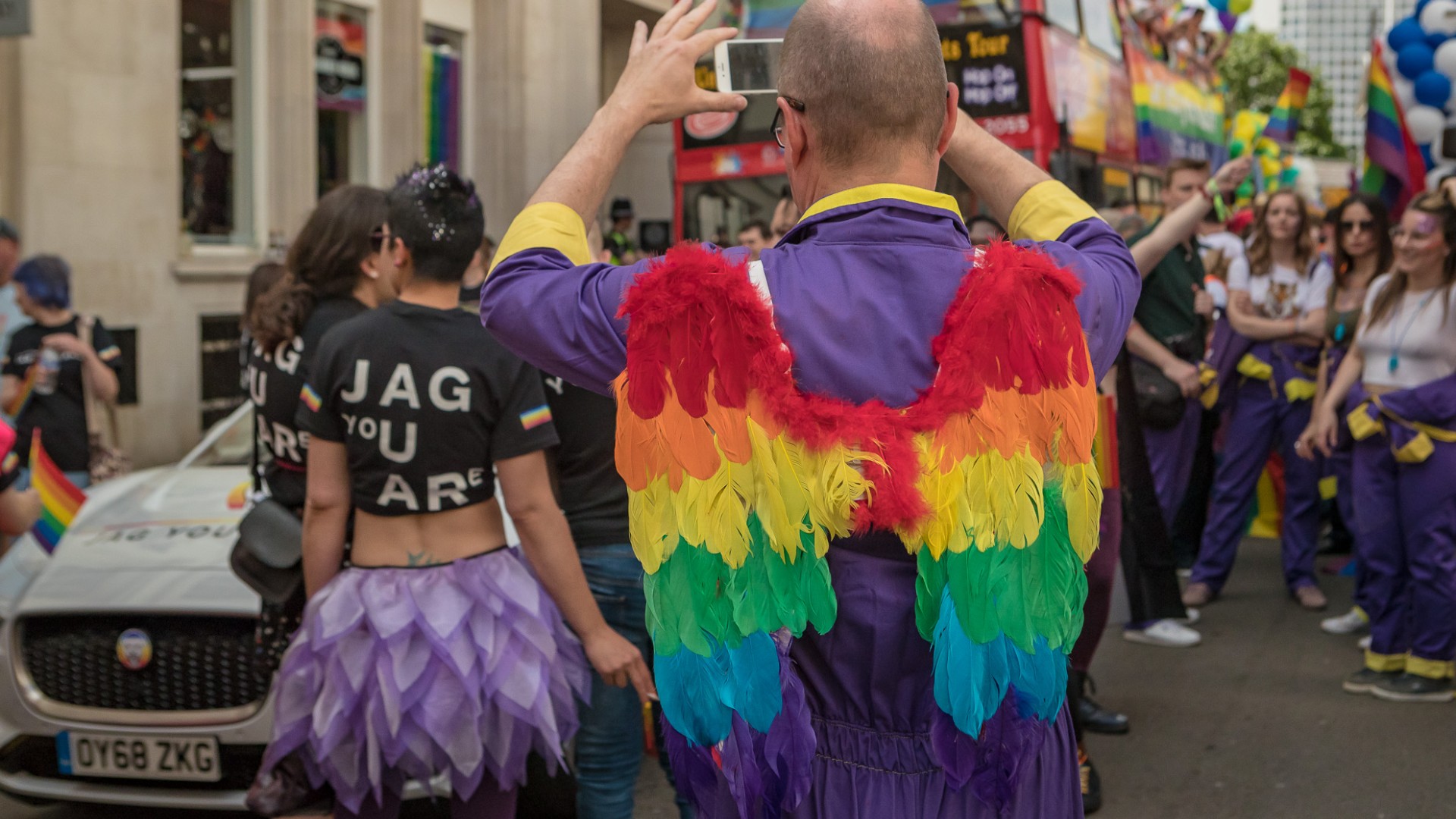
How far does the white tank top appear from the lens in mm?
5863

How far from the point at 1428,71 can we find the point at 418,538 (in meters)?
10.3

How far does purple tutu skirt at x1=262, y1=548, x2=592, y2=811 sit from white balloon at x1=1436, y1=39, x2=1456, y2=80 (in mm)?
9952

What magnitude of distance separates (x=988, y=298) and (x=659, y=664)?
64 centimetres

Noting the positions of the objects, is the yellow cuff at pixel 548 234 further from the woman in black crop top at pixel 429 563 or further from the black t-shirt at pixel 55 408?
the black t-shirt at pixel 55 408

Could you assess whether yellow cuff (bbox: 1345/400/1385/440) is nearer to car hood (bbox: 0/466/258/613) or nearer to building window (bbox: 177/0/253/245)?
car hood (bbox: 0/466/258/613)

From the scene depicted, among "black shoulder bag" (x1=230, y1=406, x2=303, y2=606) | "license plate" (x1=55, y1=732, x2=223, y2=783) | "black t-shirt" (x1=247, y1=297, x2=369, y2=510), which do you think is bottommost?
"license plate" (x1=55, y1=732, x2=223, y2=783)

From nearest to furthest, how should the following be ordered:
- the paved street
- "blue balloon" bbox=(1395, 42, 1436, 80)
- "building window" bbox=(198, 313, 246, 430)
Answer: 1. the paved street
2. "blue balloon" bbox=(1395, 42, 1436, 80)
3. "building window" bbox=(198, 313, 246, 430)

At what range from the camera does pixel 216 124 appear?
13531mm

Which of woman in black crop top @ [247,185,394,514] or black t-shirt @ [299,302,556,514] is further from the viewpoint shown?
woman in black crop top @ [247,185,394,514]

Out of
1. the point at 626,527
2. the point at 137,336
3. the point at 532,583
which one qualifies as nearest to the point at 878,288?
the point at 532,583

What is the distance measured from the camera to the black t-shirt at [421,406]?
3.24m

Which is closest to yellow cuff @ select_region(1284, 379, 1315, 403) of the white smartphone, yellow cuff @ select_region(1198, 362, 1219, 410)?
yellow cuff @ select_region(1198, 362, 1219, 410)

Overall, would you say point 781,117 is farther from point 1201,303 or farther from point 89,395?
point 1201,303

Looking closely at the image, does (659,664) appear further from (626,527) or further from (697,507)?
(626,527)
